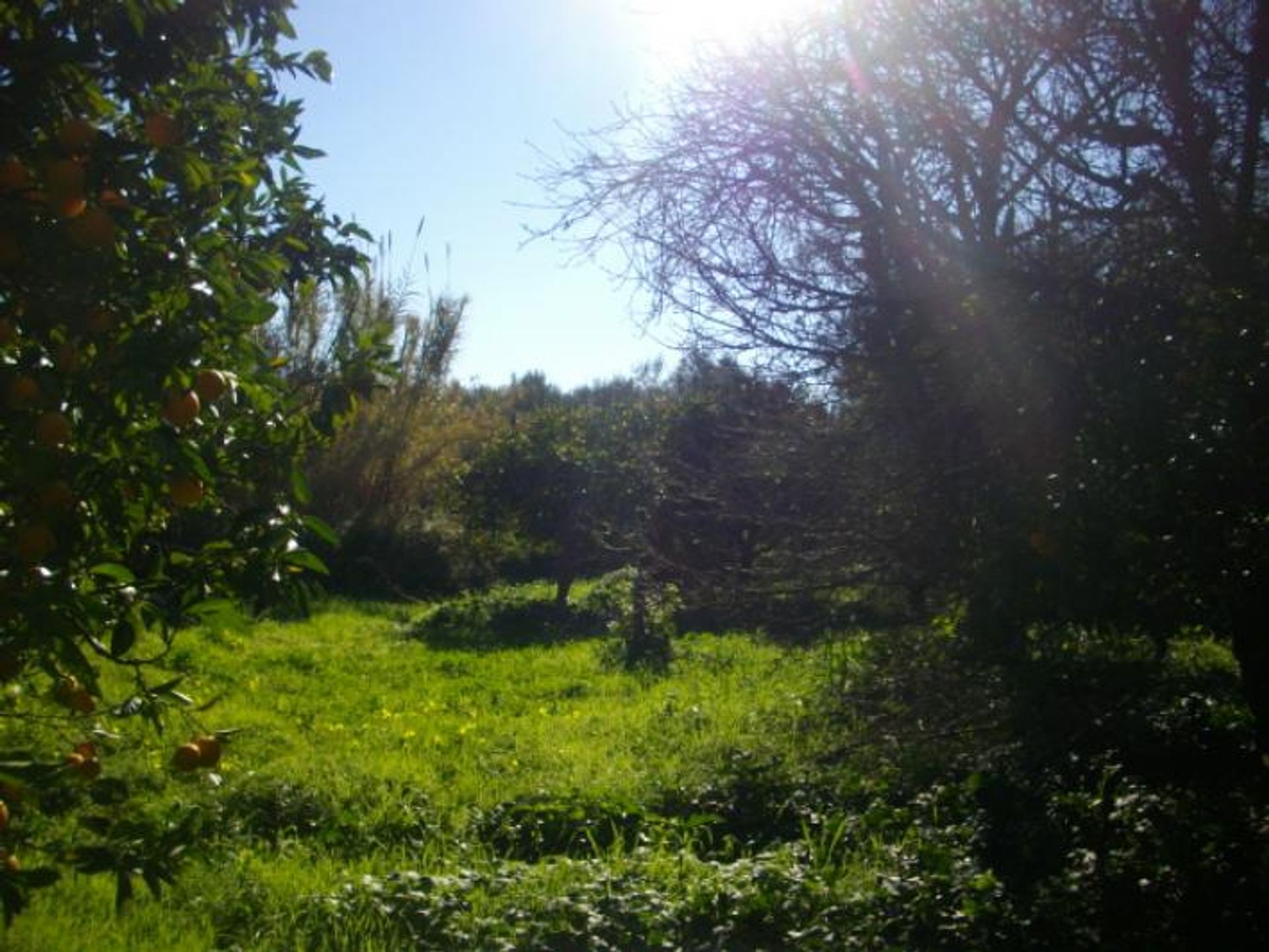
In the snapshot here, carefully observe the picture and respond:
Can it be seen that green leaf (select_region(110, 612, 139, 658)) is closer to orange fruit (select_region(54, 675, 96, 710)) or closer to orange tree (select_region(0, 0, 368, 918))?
orange tree (select_region(0, 0, 368, 918))

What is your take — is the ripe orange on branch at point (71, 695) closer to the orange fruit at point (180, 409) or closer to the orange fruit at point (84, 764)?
the orange fruit at point (84, 764)

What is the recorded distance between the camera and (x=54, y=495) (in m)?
2.16

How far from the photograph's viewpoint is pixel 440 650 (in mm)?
12891

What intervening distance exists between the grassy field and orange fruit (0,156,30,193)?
942 millimetres

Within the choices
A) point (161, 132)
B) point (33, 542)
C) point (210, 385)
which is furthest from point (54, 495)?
point (161, 132)

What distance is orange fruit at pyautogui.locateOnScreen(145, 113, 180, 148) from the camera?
2465mm

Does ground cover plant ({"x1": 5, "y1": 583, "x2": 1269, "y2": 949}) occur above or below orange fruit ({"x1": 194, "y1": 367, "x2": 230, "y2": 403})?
below

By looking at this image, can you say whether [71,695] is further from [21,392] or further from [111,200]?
[111,200]

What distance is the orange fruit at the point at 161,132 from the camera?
2.46 meters

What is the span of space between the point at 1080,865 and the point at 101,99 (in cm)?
383

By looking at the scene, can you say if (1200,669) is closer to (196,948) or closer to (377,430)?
(196,948)

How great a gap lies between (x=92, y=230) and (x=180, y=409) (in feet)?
1.19

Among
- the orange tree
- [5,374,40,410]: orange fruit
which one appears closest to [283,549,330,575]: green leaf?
the orange tree

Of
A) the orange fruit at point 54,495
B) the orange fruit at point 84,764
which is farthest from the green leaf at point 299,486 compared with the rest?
the orange fruit at point 84,764
